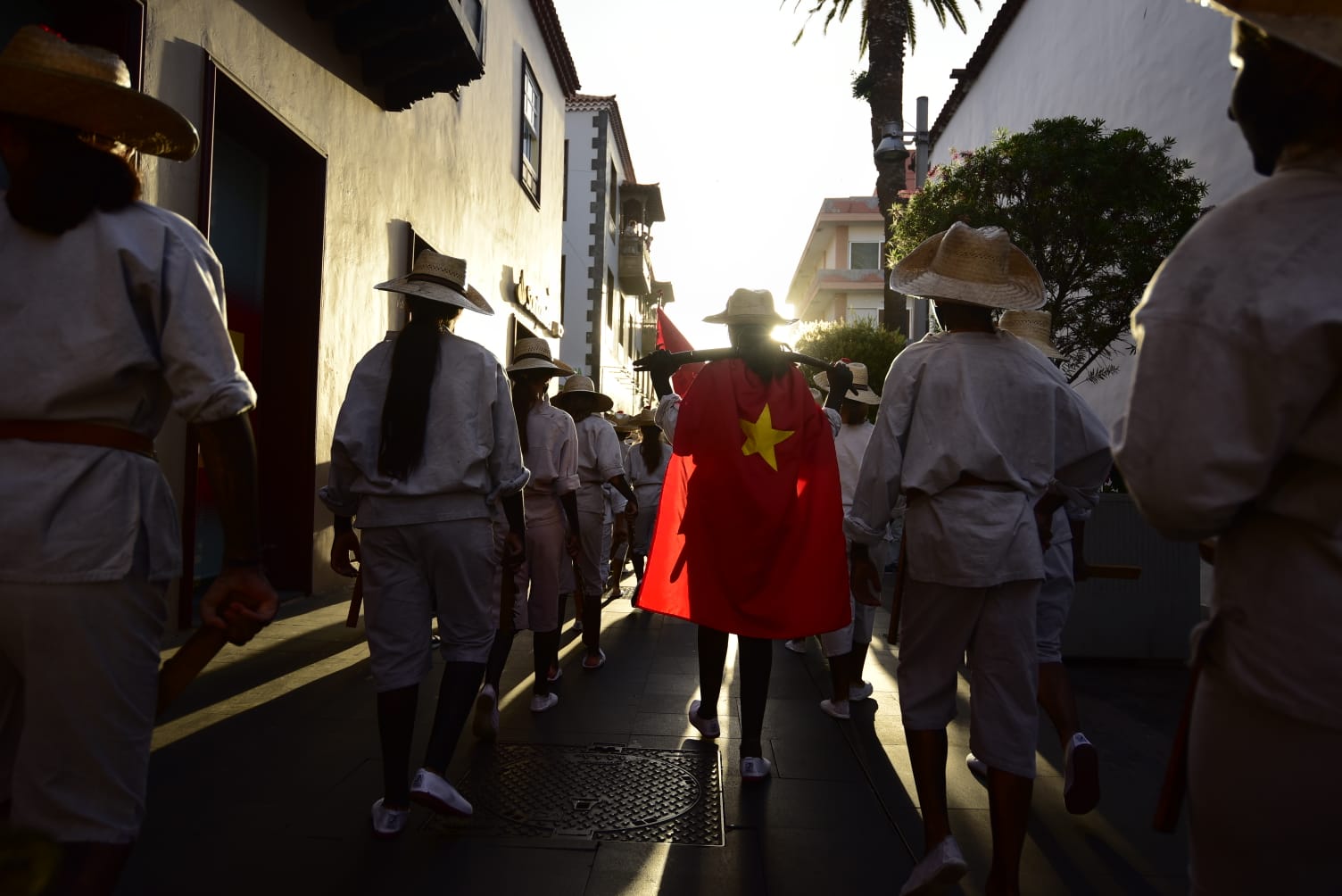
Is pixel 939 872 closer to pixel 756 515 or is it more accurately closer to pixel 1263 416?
pixel 756 515

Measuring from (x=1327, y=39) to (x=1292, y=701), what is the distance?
895mm

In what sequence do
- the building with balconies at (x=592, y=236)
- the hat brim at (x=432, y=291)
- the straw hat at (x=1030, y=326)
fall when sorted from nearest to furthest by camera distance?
the hat brim at (x=432, y=291) → the straw hat at (x=1030, y=326) → the building with balconies at (x=592, y=236)

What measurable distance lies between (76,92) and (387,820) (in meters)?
2.48

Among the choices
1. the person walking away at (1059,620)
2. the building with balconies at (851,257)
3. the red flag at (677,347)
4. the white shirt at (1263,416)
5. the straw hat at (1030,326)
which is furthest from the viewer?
the building with balconies at (851,257)

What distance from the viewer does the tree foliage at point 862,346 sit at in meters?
26.0

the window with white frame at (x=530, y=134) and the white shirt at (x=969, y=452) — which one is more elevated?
the window with white frame at (x=530, y=134)

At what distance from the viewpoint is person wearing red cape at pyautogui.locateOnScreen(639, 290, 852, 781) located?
4348 millimetres

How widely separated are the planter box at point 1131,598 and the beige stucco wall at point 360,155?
6.09 metres

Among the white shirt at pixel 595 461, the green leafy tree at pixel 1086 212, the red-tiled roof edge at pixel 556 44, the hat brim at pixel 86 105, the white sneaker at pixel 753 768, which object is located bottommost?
the white sneaker at pixel 753 768

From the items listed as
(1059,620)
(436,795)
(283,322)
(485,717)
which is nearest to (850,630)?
(1059,620)

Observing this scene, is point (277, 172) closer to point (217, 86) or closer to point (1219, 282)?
point (217, 86)

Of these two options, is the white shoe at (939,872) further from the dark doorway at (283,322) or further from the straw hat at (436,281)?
the dark doorway at (283,322)

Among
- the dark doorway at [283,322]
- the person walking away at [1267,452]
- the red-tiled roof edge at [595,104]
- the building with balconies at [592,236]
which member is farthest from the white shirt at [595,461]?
the red-tiled roof edge at [595,104]

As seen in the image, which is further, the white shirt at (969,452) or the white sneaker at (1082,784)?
the white sneaker at (1082,784)
